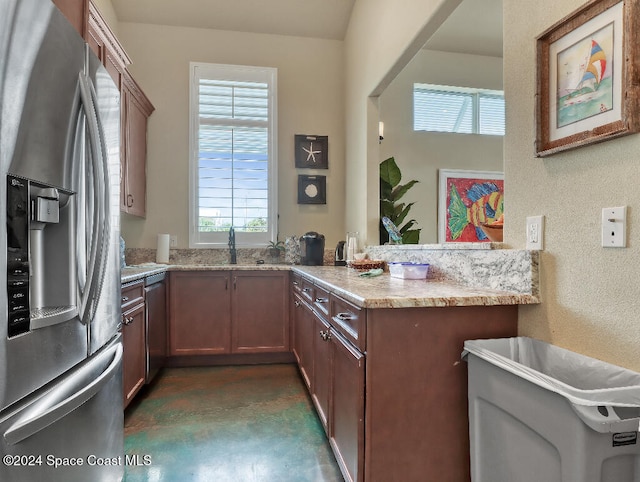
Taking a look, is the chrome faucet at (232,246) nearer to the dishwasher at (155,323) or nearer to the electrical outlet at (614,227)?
the dishwasher at (155,323)

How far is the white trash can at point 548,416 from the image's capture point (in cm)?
89

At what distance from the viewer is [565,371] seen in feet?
4.05

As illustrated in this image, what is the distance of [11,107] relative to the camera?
92 cm

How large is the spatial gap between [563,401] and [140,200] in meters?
3.52

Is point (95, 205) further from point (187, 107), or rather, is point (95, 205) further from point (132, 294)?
point (187, 107)

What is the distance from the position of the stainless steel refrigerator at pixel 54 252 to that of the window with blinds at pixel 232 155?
233 cm

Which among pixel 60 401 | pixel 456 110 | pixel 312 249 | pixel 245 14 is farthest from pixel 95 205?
pixel 456 110

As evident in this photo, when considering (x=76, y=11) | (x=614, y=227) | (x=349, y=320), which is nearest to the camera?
(x=614, y=227)

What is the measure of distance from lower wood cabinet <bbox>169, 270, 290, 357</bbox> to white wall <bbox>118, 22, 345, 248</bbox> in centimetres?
74

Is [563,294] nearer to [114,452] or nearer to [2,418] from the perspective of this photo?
[2,418]

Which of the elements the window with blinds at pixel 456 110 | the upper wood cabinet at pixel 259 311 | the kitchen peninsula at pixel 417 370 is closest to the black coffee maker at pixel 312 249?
the upper wood cabinet at pixel 259 311

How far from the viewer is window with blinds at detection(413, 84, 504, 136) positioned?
4312 mm

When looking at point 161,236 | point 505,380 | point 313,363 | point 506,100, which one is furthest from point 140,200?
point 505,380

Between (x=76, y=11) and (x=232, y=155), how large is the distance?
6.95 feet
